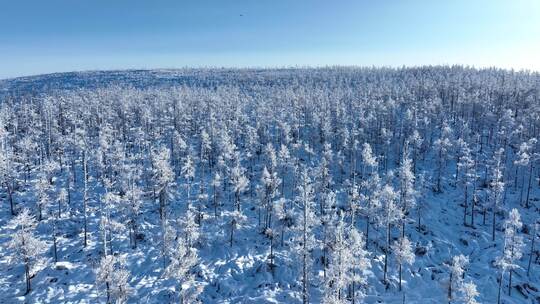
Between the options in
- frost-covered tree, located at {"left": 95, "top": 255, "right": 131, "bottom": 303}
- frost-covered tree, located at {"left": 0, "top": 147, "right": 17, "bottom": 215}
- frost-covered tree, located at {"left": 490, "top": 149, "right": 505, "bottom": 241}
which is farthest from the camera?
frost-covered tree, located at {"left": 0, "top": 147, "right": 17, "bottom": 215}

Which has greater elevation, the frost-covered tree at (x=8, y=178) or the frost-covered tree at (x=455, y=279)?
the frost-covered tree at (x=8, y=178)

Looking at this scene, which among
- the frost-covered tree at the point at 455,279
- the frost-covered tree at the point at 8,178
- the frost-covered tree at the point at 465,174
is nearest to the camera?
the frost-covered tree at the point at 455,279

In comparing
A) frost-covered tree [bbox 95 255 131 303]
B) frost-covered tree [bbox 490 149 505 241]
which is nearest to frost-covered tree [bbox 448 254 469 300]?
frost-covered tree [bbox 490 149 505 241]

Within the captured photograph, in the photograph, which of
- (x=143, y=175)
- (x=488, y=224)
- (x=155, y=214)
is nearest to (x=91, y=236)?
(x=155, y=214)

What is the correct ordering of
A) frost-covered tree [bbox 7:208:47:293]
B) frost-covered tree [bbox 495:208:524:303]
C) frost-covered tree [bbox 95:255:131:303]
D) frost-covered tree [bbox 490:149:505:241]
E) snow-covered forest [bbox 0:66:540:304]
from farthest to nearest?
1. frost-covered tree [bbox 490:149:505:241]
2. frost-covered tree [bbox 495:208:524:303]
3. snow-covered forest [bbox 0:66:540:304]
4. frost-covered tree [bbox 7:208:47:293]
5. frost-covered tree [bbox 95:255:131:303]

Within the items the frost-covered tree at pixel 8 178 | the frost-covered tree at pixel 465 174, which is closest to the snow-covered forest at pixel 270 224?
the frost-covered tree at pixel 8 178

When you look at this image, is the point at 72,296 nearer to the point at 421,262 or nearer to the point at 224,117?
the point at 421,262

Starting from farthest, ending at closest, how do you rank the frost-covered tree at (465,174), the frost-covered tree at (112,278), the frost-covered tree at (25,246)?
the frost-covered tree at (465,174)
the frost-covered tree at (25,246)
the frost-covered tree at (112,278)

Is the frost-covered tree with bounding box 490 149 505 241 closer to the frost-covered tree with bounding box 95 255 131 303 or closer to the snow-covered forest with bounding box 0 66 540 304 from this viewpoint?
the snow-covered forest with bounding box 0 66 540 304

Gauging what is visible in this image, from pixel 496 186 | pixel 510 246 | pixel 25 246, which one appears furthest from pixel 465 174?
pixel 25 246

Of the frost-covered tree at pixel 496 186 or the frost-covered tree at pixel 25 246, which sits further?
the frost-covered tree at pixel 496 186

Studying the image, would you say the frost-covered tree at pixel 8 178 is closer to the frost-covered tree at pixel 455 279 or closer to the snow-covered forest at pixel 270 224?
the snow-covered forest at pixel 270 224
